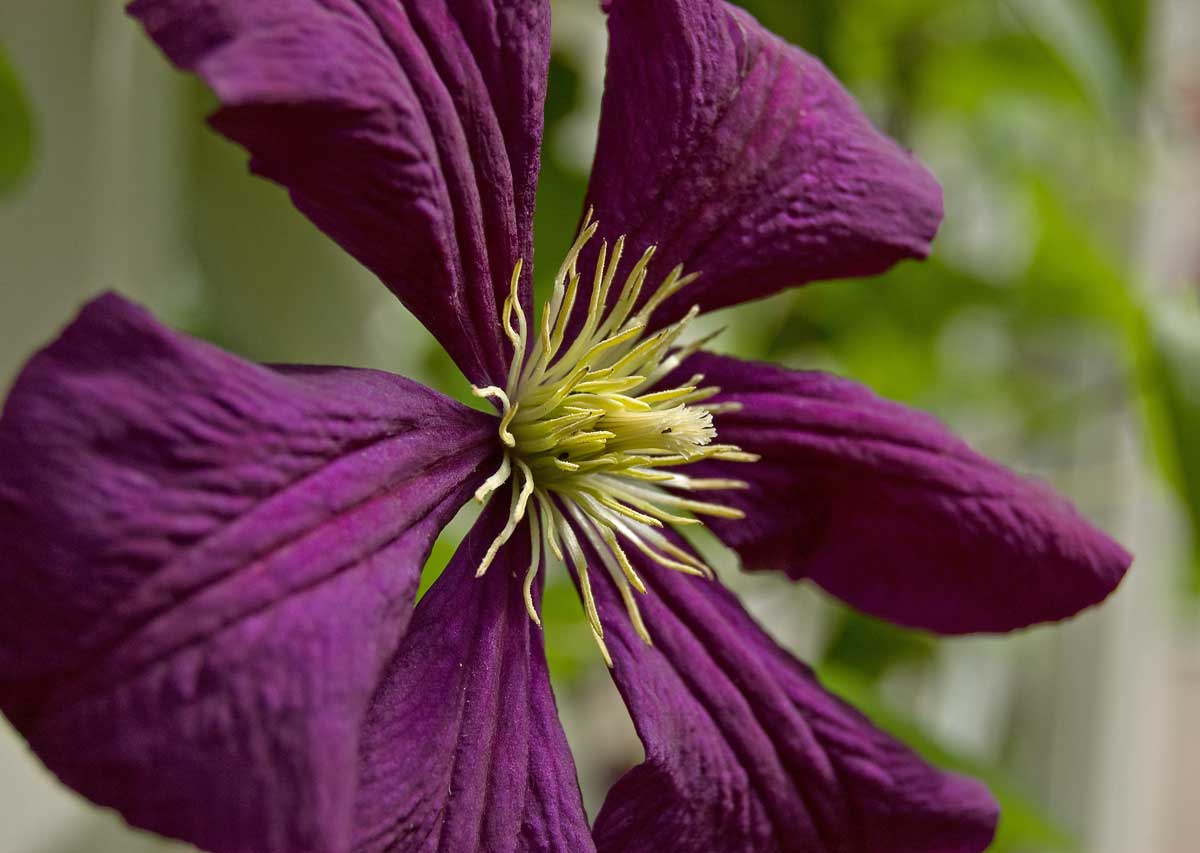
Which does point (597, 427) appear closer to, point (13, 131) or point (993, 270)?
point (13, 131)

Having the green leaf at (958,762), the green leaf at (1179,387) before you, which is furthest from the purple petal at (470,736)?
the green leaf at (1179,387)

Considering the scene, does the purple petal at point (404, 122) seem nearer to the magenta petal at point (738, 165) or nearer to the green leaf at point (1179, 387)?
the magenta petal at point (738, 165)

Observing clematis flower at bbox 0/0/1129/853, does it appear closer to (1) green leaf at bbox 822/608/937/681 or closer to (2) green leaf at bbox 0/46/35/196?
(2) green leaf at bbox 0/46/35/196

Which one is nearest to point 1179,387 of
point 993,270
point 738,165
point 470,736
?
point 738,165

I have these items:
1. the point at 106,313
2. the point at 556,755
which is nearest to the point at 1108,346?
the point at 556,755

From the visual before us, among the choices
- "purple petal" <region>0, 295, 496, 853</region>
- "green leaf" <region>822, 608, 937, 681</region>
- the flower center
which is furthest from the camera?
"green leaf" <region>822, 608, 937, 681</region>

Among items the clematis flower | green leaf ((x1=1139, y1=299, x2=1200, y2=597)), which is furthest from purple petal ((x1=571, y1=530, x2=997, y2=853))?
green leaf ((x1=1139, y1=299, x2=1200, y2=597))
